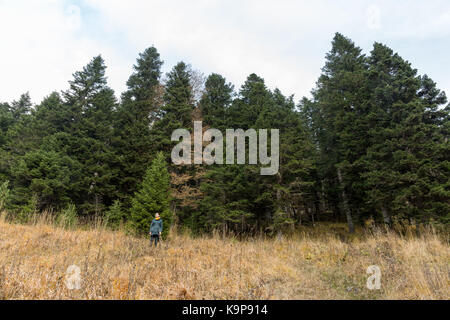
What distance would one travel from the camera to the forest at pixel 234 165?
43.1 feet

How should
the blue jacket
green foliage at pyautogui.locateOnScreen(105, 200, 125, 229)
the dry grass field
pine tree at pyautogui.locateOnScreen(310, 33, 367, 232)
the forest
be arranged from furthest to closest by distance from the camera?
pine tree at pyautogui.locateOnScreen(310, 33, 367, 232), the forest, green foliage at pyautogui.locateOnScreen(105, 200, 125, 229), the blue jacket, the dry grass field

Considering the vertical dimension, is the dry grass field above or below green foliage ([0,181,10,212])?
below

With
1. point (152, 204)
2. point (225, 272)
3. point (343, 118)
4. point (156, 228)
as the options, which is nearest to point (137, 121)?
point (152, 204)

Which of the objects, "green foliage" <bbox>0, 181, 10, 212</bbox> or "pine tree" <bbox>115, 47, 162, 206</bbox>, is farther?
"pine tree" <bbox>115, 47, 162, 206</bbox>

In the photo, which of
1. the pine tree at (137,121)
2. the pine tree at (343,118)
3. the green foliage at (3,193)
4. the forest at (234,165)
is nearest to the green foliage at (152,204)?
the forest at (234,165)

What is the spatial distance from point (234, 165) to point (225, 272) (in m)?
12.0

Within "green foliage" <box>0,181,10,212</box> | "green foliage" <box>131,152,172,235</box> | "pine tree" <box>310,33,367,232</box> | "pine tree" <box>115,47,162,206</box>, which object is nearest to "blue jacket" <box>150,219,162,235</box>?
"green foliage" <box>131,152,172,235</box>

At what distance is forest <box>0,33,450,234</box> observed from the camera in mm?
13125

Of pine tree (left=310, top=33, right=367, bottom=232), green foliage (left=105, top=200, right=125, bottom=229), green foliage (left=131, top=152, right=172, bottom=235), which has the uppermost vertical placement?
pine tree (left=310, top=33, right=367, bottom=232)

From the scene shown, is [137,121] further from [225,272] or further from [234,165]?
[225,272]

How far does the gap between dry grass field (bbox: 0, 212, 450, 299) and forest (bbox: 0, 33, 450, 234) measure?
469 centimetres

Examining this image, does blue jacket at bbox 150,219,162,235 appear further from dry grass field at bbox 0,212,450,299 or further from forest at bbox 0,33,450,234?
forest at bbox 0,33,450,234

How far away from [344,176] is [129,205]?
59.7 feet
